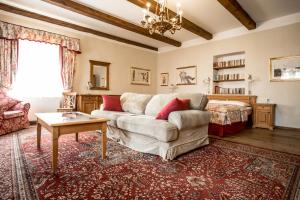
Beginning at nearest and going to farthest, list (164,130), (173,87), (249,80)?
(164,130) → (249,80) → (173,87)

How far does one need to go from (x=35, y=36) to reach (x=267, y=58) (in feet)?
19.9

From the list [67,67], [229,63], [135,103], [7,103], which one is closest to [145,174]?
[135,103]

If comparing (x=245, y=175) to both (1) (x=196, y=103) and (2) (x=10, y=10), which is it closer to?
(1) (x=196, y=103)

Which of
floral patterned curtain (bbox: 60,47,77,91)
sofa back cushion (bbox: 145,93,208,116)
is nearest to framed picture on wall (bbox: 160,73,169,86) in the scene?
floral patterned curtain (bbox: 60,47,77,91)

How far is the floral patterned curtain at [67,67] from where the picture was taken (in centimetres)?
498

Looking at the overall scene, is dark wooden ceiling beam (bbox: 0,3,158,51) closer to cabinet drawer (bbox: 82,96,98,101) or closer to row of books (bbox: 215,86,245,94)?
cabinet drawer (bbox: 82,96,98,101)

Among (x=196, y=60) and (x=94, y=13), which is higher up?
(x=94, y=13)

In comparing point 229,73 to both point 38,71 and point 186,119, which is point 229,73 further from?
point 38,71

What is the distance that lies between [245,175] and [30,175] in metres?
2.24

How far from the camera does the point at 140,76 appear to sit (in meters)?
7.09

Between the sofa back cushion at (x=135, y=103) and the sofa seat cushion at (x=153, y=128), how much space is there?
0.70 meters

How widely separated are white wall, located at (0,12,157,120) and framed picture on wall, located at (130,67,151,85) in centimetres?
14

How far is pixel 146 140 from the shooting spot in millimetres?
2555

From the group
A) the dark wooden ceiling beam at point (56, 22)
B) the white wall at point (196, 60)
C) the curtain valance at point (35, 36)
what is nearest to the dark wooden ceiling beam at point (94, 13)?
the dark wooden ceiling beam at point (56, 22)
